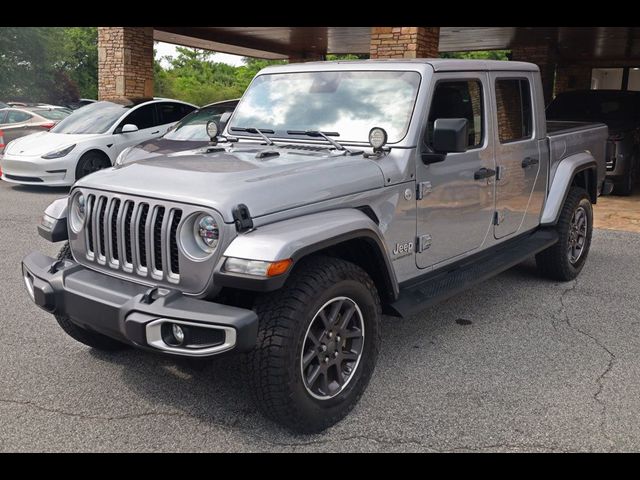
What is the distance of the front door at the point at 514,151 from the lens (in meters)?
4.86

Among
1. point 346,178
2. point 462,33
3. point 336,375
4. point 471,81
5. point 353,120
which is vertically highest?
point 462,33

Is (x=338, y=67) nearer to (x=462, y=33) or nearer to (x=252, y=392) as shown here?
(x=252, y=392)

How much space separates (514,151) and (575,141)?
137 centimetres

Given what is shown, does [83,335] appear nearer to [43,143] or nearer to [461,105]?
[461,105]

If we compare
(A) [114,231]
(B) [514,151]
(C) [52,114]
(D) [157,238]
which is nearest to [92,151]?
(C) [52,114]

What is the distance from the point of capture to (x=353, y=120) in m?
4.18

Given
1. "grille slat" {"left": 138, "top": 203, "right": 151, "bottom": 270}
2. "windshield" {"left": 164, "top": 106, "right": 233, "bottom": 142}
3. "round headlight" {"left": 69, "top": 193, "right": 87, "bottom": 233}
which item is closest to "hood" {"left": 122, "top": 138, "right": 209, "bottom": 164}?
"windshield" {"left": 164, "top": 106, "right": 233, "bottom": 142}

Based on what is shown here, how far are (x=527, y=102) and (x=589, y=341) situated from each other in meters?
1.98

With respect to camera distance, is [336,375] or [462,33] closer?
[336,375]

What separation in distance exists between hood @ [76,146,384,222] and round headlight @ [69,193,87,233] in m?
0.11

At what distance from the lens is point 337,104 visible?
4289mm

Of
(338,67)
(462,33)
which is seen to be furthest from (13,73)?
(338,67)

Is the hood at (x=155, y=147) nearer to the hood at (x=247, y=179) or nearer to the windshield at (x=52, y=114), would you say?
the hood at (x=247, y=179)
